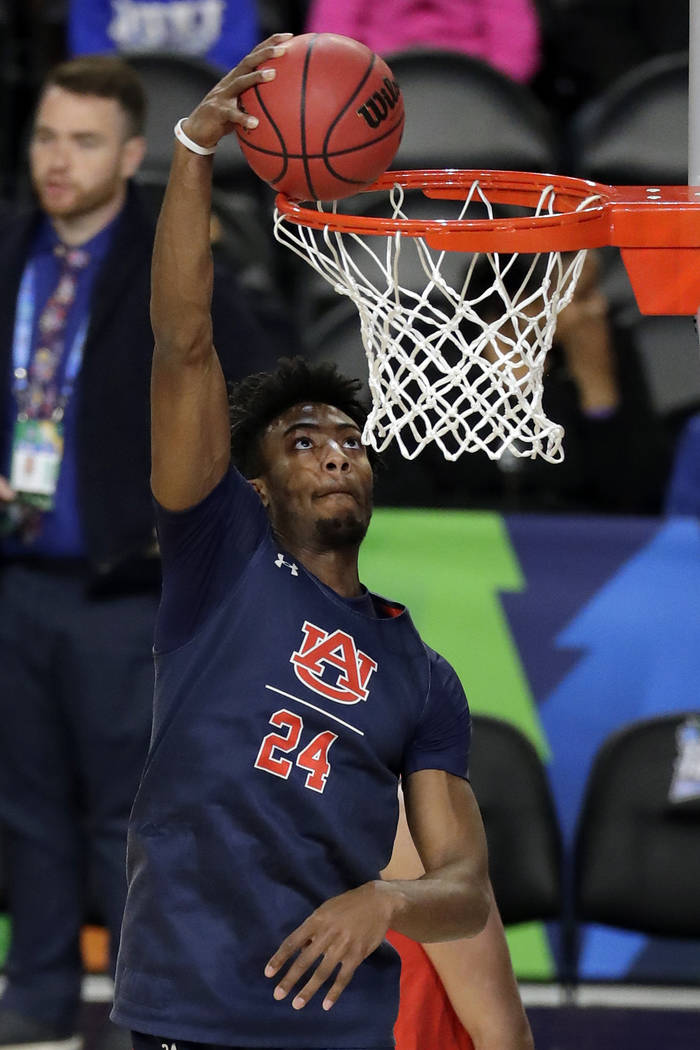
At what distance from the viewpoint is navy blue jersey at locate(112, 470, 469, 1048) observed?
2.88 m

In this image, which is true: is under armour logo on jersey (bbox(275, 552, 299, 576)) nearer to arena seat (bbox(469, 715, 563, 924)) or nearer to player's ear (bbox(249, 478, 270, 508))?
player's ear (bbox(249, 478, 270, 508))

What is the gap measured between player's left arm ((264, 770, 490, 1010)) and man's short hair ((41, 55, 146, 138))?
2.55 m

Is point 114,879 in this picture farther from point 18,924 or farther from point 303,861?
point 303,861

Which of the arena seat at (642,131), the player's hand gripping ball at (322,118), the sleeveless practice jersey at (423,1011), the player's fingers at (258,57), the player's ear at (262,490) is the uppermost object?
the player's fingers at (258,57)

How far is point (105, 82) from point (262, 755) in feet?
8.67

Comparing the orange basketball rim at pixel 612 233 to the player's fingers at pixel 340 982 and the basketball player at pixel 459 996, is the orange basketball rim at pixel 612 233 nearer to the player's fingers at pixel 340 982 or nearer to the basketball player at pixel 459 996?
the basketball player at pixel 459 996

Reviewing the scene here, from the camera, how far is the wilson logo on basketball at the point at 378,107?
2.90 metres

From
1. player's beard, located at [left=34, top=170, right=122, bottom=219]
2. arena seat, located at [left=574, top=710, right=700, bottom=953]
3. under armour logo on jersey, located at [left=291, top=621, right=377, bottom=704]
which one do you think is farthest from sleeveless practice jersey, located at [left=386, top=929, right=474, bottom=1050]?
player's beard, located at [left=34, top=170, right=122, bottom=219]

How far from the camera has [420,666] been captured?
10.3 feet

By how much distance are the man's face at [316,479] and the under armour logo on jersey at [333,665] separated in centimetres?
19

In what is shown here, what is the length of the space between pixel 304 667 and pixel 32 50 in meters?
5.34

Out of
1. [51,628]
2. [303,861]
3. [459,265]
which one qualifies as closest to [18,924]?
[51,628]

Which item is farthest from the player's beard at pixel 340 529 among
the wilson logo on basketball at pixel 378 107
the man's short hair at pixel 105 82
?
the man's short hair at pixel 105 82

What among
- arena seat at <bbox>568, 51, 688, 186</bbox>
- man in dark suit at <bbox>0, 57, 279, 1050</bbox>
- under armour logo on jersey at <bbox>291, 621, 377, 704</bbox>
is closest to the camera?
under armour logo on jersey at <bbox>291, 621, 377, 704</bbox>
